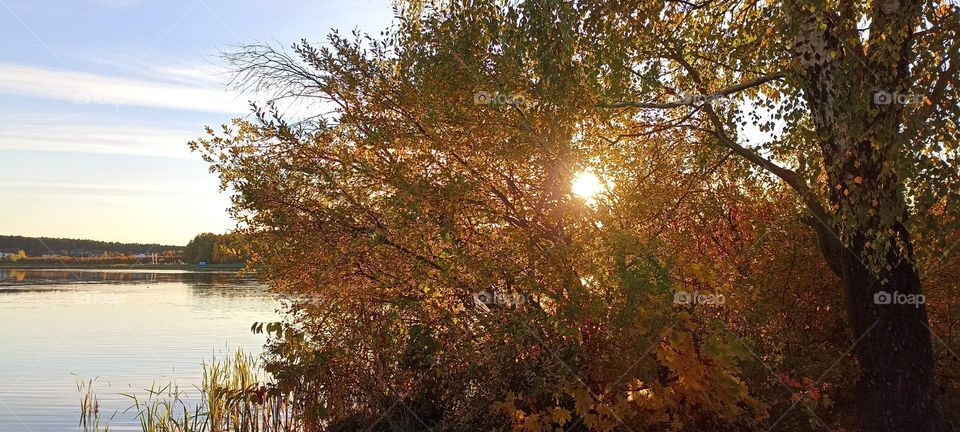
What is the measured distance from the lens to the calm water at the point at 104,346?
16219 mm

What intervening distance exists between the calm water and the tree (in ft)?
22.8

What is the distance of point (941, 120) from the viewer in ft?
20.6

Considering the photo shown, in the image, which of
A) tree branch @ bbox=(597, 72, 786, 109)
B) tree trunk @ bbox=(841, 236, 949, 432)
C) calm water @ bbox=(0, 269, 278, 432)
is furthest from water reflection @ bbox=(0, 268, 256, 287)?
tree trunk @ bbox=(841, 236, 949, 432)

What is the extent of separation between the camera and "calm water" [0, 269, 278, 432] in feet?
53.2

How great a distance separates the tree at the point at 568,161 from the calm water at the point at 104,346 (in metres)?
6.95

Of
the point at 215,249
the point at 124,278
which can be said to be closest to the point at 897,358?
the point at 215,249

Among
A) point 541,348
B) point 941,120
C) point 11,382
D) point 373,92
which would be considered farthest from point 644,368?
point 11,382

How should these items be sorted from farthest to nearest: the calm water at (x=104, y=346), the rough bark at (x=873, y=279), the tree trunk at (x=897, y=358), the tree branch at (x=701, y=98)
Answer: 1. the calm water at (x=104, y=346)
2. the tree branch at (x=701, y=98)
3. the tree trunk at (x=897, y=358)
4. the rough bark at (x=873, y=279)

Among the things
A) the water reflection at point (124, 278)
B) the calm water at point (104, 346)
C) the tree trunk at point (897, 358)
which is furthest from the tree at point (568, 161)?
the water reflection at point (124, 278)

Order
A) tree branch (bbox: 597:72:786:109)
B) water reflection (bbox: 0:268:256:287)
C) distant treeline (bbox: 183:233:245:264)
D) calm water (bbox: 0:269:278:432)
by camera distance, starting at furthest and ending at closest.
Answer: water reflection (bbox: 0:268:256:287) < calm water (bbox: 0:269:278:432) < distant treeline (bbox: 183:233:245:264) < tree branch (bbox: 597:72:786:109)

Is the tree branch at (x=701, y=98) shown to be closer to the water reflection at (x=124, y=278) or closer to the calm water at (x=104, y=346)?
the calm water at (x=104, y=346)

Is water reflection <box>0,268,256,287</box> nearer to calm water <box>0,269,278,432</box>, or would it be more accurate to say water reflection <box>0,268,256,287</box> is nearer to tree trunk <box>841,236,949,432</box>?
calm water <box>0,269,278,432</box>

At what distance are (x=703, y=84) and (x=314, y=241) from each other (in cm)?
563

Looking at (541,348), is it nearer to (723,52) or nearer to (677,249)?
(677,249)
